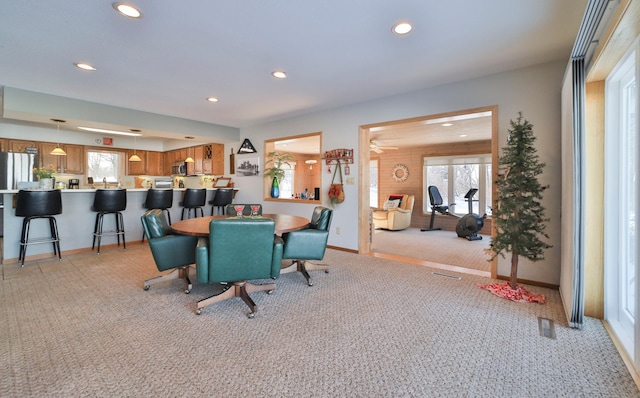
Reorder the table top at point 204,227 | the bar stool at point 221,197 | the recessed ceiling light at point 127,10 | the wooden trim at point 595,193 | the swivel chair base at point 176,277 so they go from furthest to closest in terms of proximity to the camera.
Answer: the bar stool at point 221,197 < the swivel chair base at point 176,277 < the table top at point 204,227 < the wooden trim at point 595,193 < the recessed ceiling light at point 127,10

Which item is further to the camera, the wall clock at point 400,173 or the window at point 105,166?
the wall clock at point 400,173

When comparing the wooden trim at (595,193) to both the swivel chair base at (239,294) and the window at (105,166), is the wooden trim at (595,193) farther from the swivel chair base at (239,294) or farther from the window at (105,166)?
the window at (105,166)

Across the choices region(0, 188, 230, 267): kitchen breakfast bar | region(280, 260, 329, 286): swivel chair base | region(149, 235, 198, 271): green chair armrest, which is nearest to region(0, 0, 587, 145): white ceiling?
region(0, 188, 230, 267): kitchen breakfast bar

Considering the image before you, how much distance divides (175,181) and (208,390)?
7.55 m

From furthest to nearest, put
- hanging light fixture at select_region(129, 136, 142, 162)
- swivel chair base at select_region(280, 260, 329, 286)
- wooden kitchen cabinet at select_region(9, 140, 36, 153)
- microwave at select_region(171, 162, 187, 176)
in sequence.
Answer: microwave at select_region(171, 162, 187, 176)
hanging light fixture at select_region(129, 136, 142, 162)
wooden kitchen cabinet at select_region(9, 140, 36, 153)
swivel chair base at select_region(280, 260, 329, 286)

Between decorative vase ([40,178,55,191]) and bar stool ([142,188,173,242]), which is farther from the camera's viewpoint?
bar stool ([142,188,173,242])

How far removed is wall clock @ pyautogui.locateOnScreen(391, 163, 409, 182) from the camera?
26.8 feet

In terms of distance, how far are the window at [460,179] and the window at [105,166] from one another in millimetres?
8342

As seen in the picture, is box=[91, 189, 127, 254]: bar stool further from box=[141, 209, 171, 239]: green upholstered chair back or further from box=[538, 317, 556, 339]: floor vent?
box=[538, 317, 556, 339]: floor vent

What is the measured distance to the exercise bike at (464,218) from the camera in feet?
19.9

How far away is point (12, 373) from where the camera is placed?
1.63m

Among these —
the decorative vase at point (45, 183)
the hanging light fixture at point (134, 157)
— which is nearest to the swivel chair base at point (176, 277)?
the decorative vase at point (45, 183)

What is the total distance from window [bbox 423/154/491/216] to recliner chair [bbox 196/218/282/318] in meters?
6.37

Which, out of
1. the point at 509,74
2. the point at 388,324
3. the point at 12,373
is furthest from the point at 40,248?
the point at 509,74
